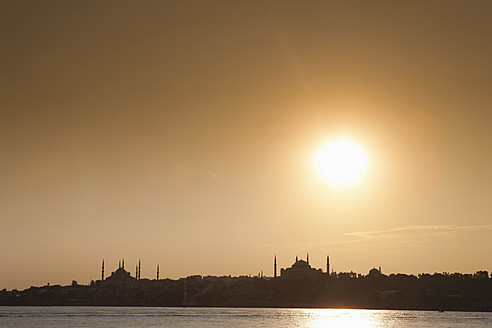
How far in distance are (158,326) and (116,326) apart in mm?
6614

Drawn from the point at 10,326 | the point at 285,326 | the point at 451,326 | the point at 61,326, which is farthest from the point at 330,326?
the point at 10,326

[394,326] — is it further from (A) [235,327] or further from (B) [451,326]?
(A) [235,327]

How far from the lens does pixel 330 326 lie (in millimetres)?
135000

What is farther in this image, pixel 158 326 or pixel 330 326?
pixel 330 326

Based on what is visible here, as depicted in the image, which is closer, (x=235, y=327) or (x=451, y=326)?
(x=235, y=327)

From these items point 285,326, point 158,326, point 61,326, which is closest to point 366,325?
point 285,326

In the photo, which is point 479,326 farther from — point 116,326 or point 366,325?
point 116,326

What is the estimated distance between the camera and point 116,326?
124 meters

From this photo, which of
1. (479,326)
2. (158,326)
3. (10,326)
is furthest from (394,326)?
(10,326)

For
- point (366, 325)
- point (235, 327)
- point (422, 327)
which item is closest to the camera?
point (235, 327)

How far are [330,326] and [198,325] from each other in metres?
23.0

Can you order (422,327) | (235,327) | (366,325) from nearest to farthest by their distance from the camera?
(235,327), (422,327), (366,325)

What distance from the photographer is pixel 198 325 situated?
130m

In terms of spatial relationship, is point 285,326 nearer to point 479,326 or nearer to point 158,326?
point 158,326
